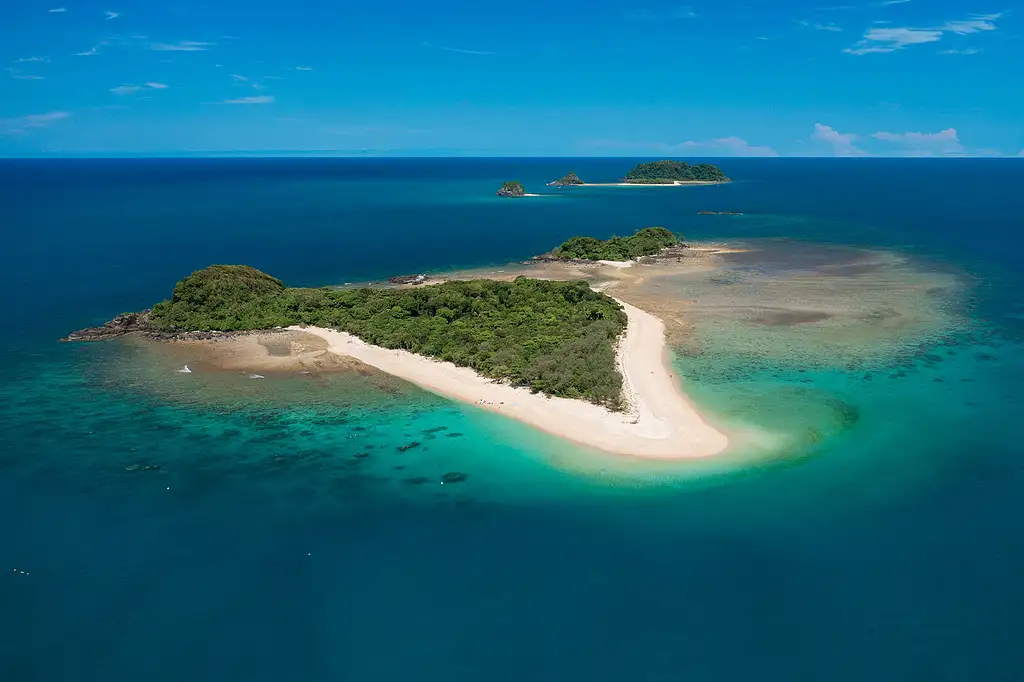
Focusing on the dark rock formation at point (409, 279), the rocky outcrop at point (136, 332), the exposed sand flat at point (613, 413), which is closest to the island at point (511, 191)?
the dark rock formation at point (409, 279)

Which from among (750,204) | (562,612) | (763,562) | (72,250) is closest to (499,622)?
(562,612)

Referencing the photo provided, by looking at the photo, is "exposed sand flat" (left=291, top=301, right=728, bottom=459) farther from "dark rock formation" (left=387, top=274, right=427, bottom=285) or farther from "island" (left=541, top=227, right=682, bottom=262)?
"island" (left=541, top=227, right=682, bottom=262)

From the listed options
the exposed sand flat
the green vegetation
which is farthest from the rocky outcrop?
the green vegetation

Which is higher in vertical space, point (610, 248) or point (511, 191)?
point (511, 191)

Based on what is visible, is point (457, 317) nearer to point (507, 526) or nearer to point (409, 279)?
point (409, 279)

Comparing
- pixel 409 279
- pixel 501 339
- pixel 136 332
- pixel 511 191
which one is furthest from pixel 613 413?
pixel 511 191

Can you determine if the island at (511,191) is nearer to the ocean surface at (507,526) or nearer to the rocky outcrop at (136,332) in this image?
the ocean surface at (507,526)
